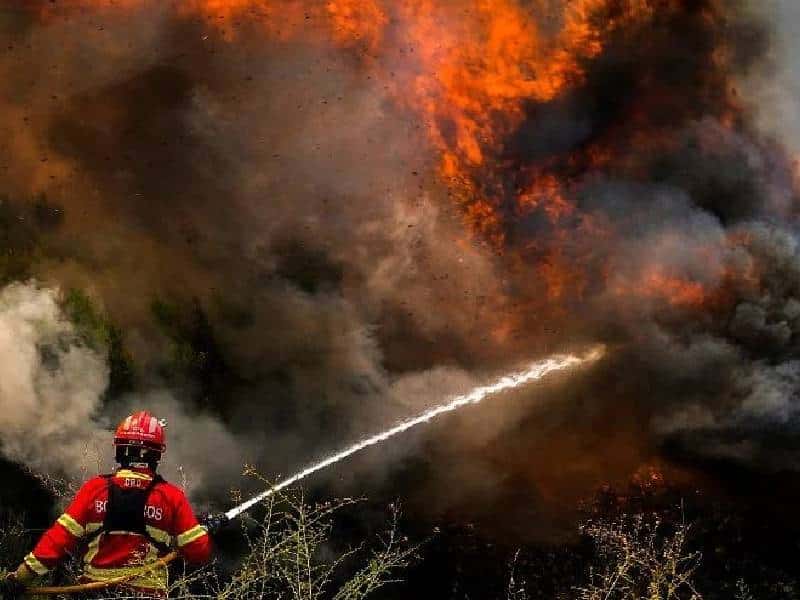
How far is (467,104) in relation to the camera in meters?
15.2

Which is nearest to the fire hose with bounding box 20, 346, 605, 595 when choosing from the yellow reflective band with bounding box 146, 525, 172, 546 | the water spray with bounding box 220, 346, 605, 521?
the water spray with bounding box 220, 346, 605, 521

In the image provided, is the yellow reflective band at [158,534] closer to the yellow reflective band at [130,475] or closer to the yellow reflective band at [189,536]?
the yellow reflective band at [189,536]

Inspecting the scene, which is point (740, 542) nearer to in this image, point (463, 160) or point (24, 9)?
point (463, 160)

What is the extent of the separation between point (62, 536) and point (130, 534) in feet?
1.57

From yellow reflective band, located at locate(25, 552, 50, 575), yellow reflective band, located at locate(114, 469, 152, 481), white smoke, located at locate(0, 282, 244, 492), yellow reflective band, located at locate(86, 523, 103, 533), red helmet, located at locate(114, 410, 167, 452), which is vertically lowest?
yellow reflective band, located at locate(25, 552, 50, 575)

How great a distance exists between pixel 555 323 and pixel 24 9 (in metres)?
12.5

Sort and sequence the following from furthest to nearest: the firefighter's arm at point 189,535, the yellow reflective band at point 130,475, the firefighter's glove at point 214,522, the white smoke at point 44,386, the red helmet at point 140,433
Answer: the white smoke at point 44,386 < the firefighter's glove at point 214,522 < the red helmet at point 140,433 < the firefighter's arm at point 189,535 < the yellow reflective band at point 130,475

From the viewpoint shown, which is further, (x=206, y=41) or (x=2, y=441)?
(x=206, y=41)

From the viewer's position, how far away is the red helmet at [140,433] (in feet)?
18.5

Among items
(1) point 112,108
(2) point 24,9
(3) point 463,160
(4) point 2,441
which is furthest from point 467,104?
(4) point 2,441

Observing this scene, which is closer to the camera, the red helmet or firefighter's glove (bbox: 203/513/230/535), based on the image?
the red helmet

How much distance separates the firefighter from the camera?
206 inches

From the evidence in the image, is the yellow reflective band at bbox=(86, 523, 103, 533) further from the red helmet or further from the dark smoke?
the dark smoke

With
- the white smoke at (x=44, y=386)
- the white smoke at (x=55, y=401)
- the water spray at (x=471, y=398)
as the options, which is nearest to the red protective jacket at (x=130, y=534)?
the white smoke at (x=55, y=401)
